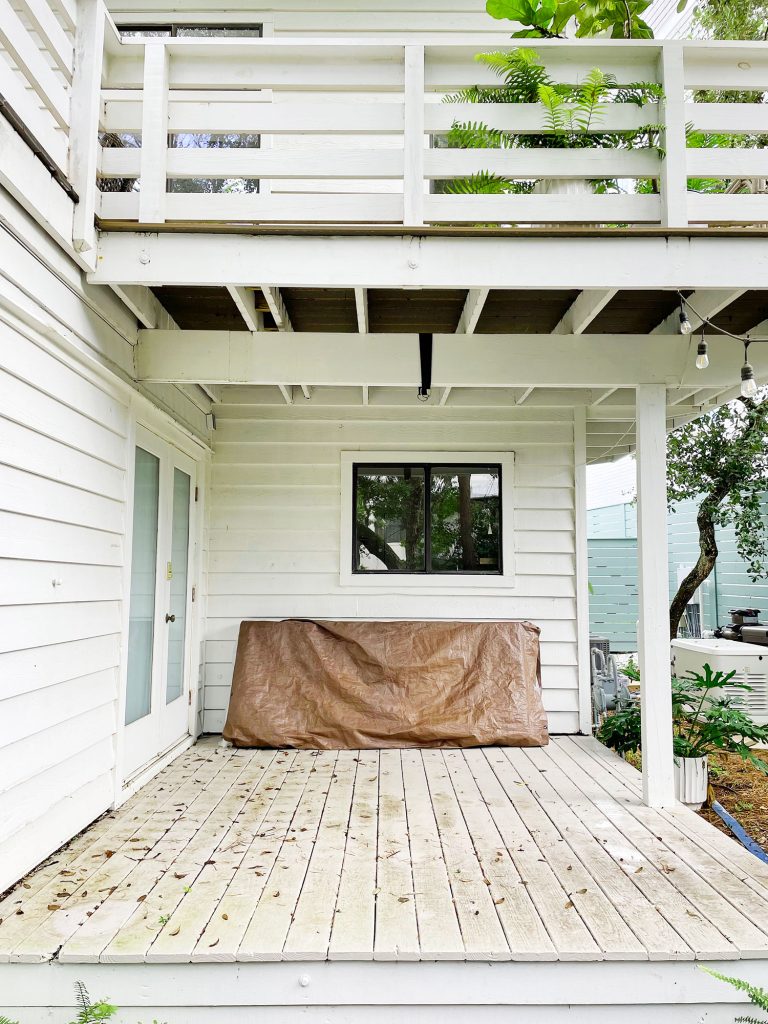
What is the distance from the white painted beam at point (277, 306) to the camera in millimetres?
3292

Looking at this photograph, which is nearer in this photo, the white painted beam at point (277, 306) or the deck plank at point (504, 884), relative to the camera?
the deck plank at point (504, 884)

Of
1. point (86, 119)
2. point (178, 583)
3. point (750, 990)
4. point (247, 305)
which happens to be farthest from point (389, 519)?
point (750, 990)

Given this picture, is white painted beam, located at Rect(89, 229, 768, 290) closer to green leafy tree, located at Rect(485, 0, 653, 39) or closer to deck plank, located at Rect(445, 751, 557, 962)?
green leafy tree, located at Rect(485, 0, 653, 39)

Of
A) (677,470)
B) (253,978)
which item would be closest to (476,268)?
(253,978)

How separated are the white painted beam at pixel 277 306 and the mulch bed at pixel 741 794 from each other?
3628 mm

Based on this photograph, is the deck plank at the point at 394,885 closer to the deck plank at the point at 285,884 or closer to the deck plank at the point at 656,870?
the deck plank at the point at 285,884

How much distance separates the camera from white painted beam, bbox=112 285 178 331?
3309 millimetres

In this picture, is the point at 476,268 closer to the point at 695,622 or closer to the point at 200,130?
the point at 200,130

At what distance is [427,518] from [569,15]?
3.18 m

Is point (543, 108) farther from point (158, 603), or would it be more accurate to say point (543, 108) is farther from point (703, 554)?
point (703, 554)

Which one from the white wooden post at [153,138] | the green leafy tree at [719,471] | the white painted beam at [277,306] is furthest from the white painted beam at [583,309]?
the green leafy tree at [719,471]

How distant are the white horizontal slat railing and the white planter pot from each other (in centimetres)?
283

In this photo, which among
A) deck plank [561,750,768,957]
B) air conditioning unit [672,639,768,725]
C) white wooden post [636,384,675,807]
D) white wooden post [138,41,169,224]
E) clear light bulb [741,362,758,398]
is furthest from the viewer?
air conditioning unit [672,639,768,725]

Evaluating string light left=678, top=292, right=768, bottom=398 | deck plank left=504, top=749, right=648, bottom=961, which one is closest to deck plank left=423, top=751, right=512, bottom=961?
deck plank left=504, top=749, right=648, bottom=961
